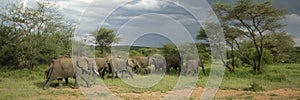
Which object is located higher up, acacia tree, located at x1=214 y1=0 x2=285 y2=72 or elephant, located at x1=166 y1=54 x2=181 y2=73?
acacia tree, located at x1=214 y1=0 x2=285 y2=72

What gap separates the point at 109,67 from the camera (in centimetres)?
1823

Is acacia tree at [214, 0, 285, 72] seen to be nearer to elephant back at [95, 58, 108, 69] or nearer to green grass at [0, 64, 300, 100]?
green grass at [0, 64, 300, 100]

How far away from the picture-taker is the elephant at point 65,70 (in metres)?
13.1

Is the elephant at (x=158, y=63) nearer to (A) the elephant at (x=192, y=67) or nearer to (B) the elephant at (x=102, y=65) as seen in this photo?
(A) the elephant at (x=192, y=67)

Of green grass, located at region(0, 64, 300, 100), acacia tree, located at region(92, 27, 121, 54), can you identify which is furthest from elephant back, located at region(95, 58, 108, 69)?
acacia tree, located at region(92, 27, 121, 54)

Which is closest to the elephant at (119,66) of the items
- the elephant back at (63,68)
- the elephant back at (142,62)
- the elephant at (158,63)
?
the elephant back at (63,68)

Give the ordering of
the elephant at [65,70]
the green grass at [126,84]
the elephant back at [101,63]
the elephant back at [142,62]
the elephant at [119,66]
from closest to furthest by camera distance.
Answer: the green grass at [126,84], the elephant at [65,70], the elephant back at [101,63], the elephant at [119,66], the elephant back at [142,62]

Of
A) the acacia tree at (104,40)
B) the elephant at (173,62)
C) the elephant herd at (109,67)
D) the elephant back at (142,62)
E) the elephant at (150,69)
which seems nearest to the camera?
the elephant herd at (109,67)

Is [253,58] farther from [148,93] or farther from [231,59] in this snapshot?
[148,93]

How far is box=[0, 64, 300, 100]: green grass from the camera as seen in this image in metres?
11.6

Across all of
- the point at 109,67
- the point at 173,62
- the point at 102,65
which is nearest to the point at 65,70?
the point at 102,65

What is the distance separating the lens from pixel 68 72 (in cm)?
1346

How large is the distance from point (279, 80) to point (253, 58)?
21.3 ft

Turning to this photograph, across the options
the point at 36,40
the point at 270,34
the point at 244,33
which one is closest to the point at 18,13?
the point at 36,40
